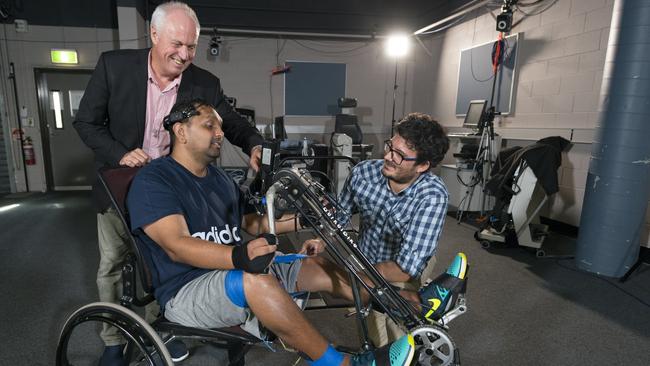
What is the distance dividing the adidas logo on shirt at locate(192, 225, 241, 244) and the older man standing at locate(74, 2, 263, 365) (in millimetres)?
324

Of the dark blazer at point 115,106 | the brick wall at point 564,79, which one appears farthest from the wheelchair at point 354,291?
the brick wall at point 564,79

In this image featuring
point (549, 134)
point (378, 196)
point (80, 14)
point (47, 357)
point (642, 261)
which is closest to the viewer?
point (378, 196)

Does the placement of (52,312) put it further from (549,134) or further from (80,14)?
(80,14)

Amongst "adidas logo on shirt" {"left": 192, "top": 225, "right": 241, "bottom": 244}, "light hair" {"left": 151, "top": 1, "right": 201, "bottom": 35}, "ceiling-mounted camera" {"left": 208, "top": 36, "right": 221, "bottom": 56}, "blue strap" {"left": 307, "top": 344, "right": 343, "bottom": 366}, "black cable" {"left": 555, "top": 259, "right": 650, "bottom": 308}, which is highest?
"ceiling-mounted camera" {"left": 208, "top": 36, "right": 221, "bottom": 56}

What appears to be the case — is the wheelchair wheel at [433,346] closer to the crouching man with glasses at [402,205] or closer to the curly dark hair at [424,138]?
the crouching man with glasses at [402,205]

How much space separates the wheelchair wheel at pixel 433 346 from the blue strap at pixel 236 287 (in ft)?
1.80

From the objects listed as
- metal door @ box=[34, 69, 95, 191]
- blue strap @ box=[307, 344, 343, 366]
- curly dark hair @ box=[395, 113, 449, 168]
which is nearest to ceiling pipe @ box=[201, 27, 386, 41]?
metal door @ box=[34, 69, 95, 191]

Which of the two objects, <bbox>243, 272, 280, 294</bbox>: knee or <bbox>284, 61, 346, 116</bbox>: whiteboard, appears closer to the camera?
<bbox>243, 272, 280, 294</bbox>: knee

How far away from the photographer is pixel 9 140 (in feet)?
19.0

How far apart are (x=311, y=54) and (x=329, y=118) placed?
1235 millimetres

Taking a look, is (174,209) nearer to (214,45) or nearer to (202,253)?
(202,253)

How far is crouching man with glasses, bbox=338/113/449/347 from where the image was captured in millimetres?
1396

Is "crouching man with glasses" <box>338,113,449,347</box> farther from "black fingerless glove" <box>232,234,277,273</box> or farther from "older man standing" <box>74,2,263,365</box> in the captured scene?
"older man standing" <box>74,2,263,365</box>

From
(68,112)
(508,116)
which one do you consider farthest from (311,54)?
(68,112)
